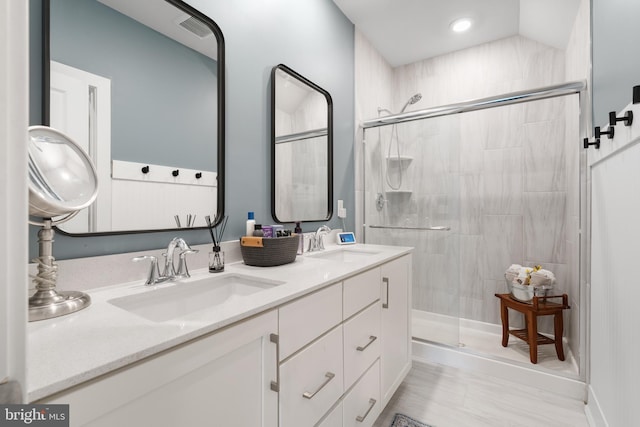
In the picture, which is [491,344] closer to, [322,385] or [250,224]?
[322,385]

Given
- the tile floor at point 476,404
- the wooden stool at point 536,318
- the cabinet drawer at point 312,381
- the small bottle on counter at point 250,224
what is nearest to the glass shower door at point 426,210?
the tile floor at point 476,404

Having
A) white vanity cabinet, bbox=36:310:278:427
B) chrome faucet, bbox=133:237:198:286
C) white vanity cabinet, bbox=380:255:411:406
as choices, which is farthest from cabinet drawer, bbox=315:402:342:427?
chrome faucet, bbox=133:237:198:286

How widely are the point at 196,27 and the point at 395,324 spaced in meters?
1.72

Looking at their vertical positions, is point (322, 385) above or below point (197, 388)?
below

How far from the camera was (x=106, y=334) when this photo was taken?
0.60 m

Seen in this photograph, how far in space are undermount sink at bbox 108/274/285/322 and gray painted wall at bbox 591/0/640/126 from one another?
4.91 feet

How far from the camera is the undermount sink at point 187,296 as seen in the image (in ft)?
2.95

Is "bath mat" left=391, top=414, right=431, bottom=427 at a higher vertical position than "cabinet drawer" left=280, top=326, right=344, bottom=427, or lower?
lower

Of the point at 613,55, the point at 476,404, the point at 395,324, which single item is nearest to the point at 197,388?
the point at 395,324

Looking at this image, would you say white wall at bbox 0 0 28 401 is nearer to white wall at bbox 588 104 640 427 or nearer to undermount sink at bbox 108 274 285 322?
undermount sink at bbox 108 274 285 322

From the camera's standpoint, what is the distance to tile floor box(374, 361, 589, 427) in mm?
1559

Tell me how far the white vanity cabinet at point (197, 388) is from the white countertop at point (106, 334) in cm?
3

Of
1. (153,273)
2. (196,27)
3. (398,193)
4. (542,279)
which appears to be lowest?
(542,279)

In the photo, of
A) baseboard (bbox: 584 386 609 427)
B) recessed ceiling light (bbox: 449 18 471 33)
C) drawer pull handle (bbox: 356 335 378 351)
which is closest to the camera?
drawer pull handle (bbox: 356 335 378 351)
